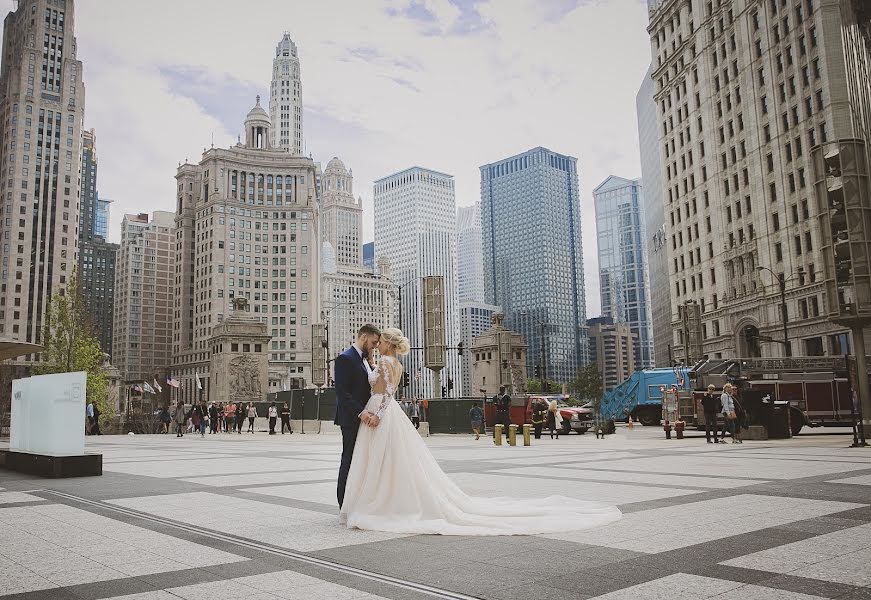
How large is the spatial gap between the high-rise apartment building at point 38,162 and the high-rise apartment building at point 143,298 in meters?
45.1

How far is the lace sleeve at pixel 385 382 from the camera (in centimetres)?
760

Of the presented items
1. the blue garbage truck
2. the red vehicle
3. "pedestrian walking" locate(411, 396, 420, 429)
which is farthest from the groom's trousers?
the blue garbage truck

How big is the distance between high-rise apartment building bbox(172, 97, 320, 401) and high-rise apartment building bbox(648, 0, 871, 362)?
8191 centimetres

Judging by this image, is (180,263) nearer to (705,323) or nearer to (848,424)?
(705,323)

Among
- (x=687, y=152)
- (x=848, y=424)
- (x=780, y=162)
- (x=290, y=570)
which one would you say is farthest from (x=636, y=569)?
(x=687, y=152)

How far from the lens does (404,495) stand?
730 cm

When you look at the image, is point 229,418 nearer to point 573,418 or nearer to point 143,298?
point 573,418

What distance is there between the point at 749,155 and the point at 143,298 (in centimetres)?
15121

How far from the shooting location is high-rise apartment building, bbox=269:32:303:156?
193625 millimetres

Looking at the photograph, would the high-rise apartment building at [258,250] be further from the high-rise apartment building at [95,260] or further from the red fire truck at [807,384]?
the red fire truck at [807,384]

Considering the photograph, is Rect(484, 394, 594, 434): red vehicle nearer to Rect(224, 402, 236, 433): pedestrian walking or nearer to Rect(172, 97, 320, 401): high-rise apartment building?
Rect(224, 402, 236, 433): pedestrian walking

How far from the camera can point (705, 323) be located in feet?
229

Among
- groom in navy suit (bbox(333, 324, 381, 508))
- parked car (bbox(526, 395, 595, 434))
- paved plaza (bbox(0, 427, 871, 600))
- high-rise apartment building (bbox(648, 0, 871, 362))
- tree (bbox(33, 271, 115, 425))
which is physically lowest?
parked car (bbox(526, 395, 595, 434))

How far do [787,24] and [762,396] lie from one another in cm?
4563
